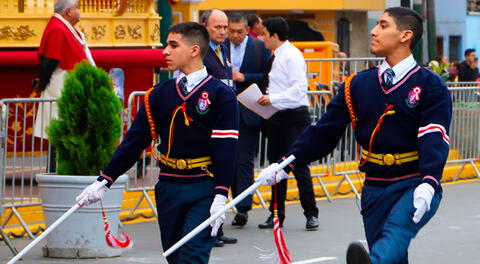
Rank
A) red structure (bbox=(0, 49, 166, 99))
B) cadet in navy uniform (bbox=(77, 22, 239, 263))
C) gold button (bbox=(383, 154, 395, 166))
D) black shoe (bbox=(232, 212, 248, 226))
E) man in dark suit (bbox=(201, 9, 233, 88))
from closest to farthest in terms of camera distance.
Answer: gold button (bbox=(383, 154, 395, 166)) < cadet in navy uniform (bbox=(77, 22, 239, 263)) < man in dark suit (bbox=(201, 9, 233, 88)) < black shoe (bbox=(232, 212, 248, 226)) < red structure (bbox=(0, 49, 166, 99))

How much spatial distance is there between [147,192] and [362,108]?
590cm

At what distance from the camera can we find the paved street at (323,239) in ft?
32.2

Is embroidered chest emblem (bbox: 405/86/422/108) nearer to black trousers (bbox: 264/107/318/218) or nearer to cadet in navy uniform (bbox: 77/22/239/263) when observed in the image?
cadet in navy uniform (bbox: 77/22/239/263)

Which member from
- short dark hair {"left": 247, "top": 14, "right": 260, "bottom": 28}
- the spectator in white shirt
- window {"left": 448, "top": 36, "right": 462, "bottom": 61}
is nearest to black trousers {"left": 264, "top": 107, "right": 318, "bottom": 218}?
the spectator in white shirt

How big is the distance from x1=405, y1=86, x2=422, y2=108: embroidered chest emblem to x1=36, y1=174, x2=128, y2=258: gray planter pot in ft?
11.6

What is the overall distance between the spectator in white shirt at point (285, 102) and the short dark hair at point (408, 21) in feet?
14.5

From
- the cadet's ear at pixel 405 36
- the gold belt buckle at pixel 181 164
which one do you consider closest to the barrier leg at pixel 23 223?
the gold belt buckle at pixel 181 164

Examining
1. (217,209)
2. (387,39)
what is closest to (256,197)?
(217,209)

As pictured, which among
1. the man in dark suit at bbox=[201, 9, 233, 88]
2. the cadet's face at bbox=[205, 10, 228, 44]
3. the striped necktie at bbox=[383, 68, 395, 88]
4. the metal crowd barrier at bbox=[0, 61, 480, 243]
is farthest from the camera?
the metal crowd barrier at bbox=[0, 61, 480, 243]

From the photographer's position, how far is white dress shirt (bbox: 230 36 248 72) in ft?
38.1

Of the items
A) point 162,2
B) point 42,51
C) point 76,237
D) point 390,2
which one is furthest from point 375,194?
point 390,2

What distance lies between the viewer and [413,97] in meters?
6.59

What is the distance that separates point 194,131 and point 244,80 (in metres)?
4.45

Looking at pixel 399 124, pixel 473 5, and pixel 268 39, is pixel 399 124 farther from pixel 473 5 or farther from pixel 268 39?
pixel 473 5
